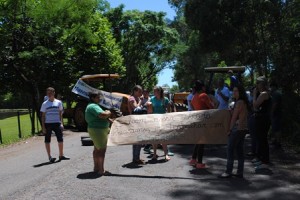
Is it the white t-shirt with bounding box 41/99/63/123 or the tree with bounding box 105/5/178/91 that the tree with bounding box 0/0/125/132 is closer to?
the white t-shirt with bounding box 41/99/63/123

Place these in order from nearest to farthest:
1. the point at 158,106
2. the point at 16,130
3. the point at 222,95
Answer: the point at 158,106 < the point at 222,95 < the point at 16,130

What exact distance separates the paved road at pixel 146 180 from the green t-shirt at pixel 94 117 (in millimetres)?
988

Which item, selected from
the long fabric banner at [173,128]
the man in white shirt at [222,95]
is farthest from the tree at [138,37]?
the long fabric banner at [173,128]

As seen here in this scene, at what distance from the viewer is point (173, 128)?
845 cm

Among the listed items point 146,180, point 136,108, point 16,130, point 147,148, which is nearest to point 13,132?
point 16,130

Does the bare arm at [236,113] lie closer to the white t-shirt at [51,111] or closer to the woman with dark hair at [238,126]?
the woman with dark hair at [238,126]

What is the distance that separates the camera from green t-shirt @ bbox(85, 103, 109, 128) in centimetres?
800

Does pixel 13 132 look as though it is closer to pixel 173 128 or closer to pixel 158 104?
pixel 158 104

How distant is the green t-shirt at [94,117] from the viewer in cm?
800

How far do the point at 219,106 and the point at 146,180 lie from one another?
3738mm

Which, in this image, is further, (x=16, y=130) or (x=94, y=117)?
(x=16, y=130)

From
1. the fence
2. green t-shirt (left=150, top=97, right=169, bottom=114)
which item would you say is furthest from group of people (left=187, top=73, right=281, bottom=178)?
the fence

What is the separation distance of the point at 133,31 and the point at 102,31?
48.1 feet

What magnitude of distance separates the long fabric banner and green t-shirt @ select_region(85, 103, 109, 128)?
685 mm
